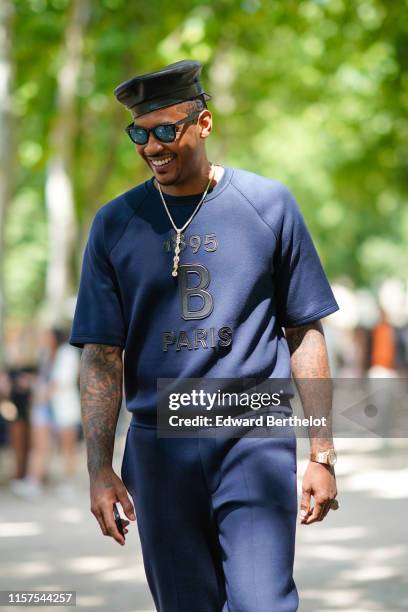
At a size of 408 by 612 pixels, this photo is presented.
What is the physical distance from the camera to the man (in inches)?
149

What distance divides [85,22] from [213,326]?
46.2 ft

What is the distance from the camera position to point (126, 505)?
3.90 meters

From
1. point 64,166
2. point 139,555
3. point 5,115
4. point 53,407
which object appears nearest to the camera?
point 139,555

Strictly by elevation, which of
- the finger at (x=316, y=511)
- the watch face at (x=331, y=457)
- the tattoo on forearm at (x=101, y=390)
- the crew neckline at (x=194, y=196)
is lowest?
the finger at (x=316, y=511)

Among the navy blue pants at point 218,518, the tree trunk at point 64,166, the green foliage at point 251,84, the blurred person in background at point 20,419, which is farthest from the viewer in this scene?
the tree trunk at point 64,166

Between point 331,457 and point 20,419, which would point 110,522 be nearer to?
point 331,457

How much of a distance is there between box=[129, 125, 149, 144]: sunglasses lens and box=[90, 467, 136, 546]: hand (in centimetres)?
95

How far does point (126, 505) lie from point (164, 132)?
3.54ft

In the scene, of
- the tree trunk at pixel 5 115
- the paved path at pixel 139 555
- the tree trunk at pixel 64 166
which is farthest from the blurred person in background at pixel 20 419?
the tree trunk at pixel 64 166

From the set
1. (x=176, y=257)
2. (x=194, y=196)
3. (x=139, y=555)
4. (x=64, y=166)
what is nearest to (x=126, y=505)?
(x=176, y=257)

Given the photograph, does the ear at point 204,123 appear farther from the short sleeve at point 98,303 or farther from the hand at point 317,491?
the hand at point 317,491

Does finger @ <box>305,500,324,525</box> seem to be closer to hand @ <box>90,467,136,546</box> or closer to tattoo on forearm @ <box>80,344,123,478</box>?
hand @ <box>90,467,136,546</box>

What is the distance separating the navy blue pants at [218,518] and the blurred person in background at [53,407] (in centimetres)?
891

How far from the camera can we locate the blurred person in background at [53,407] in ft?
42.5
